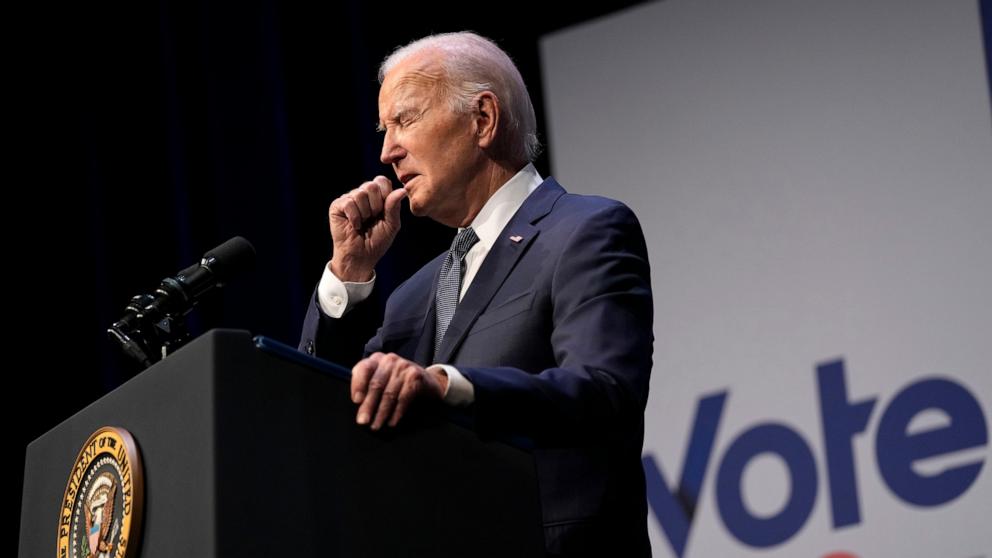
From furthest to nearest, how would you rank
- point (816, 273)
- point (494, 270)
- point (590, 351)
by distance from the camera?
point (816, 273), point (494, 270), point (590, 351)

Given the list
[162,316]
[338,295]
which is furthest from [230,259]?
[338,295]

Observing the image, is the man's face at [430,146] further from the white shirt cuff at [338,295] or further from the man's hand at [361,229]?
the white shirt cuff at [338,295]

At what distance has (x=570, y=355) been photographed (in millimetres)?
1629

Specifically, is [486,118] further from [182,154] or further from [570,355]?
[182,154]

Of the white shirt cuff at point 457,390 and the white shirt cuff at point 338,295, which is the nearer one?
the white shirt cuff at point 457,390

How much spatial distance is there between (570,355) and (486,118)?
659 mm

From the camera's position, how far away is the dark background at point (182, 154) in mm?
4152

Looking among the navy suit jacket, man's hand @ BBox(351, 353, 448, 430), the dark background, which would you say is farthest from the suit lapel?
the dark background

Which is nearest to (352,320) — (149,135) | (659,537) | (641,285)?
(641,285)

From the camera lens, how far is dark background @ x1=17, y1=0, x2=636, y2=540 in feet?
13.6

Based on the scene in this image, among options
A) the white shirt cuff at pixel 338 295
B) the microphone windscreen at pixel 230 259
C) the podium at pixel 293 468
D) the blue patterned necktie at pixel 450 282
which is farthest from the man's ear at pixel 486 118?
the podium at pixel 293 468

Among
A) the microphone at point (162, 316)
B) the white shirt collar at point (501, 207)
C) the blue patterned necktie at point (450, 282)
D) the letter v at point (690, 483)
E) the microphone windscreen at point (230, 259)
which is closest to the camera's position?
the microphone at point (162, 316)

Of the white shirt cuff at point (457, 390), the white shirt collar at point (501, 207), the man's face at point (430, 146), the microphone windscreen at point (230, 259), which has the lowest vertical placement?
the white shirt cuff at point (457, 390)

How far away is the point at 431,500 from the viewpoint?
4.63ft
